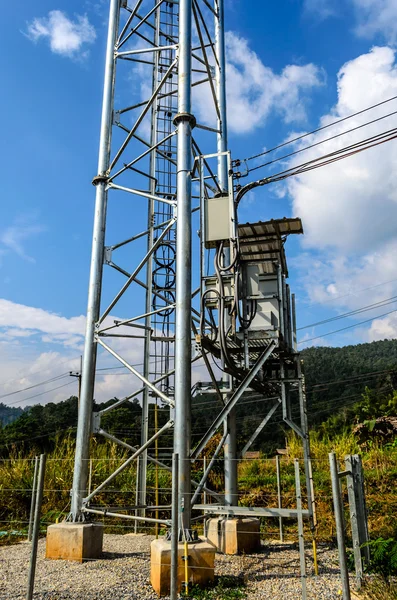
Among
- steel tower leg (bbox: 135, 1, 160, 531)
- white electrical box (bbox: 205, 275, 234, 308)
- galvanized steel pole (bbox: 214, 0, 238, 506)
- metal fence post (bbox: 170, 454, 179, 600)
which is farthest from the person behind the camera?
steel tower leg (bbox: 135, 1, 160, 531)

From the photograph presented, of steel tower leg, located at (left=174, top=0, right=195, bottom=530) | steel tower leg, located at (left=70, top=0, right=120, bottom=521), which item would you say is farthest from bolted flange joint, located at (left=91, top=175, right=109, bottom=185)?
steel tower leg, located at (left=174, top=0, right=195, bottom=530)

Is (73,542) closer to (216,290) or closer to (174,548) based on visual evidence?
(174,548)

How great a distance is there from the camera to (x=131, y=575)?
7.43 metres

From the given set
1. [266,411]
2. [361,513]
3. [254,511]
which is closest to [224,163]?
[254,511]

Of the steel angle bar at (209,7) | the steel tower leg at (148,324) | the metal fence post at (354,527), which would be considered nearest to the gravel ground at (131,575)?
the metal fence post at (354,527)

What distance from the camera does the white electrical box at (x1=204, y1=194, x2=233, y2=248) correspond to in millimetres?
9156

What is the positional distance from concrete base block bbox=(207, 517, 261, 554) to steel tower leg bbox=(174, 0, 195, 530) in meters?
2.21

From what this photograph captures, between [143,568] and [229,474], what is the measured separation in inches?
99.9

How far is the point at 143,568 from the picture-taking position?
790 cm

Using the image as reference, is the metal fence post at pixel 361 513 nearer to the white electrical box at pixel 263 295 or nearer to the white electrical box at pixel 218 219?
the white electrical box at pixel 263 295

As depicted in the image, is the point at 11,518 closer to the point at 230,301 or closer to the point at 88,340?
the point at 88,340

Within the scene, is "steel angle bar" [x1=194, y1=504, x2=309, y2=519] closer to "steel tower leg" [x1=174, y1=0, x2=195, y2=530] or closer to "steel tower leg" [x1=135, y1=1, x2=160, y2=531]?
"steel tower leg" [x1=174, y1=0, x2=195, y2=530]

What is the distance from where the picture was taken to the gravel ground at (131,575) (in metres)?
6.57

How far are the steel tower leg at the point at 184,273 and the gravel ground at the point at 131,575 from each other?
121cm
